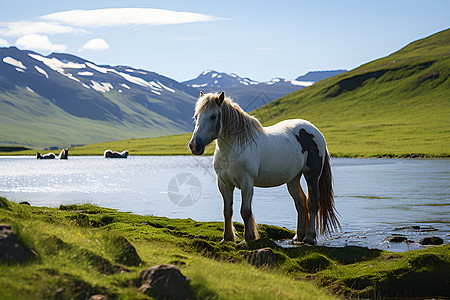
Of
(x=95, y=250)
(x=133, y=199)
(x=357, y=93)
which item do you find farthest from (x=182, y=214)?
(x=357, y=93)

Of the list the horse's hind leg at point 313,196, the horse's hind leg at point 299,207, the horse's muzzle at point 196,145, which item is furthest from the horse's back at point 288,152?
the horse's muzzle at point 196,145

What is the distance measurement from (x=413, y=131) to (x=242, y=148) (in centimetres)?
9790

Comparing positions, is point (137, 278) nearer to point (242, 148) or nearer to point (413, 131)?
point (242, 148)

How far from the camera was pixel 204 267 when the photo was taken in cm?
805

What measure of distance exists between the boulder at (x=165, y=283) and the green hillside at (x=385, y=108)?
67.4m

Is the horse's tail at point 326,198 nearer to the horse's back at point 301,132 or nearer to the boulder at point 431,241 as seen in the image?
the horse's back at point 301,132

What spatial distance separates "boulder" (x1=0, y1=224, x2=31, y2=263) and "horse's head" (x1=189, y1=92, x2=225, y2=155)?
4829 mm

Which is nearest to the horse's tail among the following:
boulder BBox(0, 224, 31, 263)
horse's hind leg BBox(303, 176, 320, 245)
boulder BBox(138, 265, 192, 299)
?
horse's hind leg BBox(303, 176, 320, 245)

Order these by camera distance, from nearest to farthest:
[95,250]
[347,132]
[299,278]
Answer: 1. [95,250]
2. [299,278]
3. [347,132]

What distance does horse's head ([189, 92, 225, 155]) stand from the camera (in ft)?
36.1

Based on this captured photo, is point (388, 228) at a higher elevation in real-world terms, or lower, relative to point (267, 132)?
lower

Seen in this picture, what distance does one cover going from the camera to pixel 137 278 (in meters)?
7.04

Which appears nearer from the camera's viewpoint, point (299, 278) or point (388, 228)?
point (299, 278)

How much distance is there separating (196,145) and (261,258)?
2821mm
